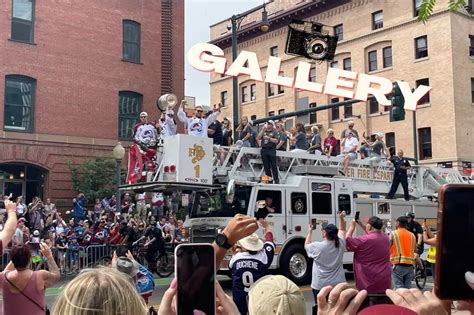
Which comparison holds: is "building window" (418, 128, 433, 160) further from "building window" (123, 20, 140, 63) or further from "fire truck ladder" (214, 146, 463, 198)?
"building window" (123, 20, 140, 63)

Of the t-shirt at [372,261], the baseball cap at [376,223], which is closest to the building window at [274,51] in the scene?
the baseball cap at [376,223]

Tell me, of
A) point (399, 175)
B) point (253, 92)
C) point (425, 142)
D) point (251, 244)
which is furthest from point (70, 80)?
point (253, 92)

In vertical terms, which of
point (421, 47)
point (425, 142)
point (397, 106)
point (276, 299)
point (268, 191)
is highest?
point (421, 47)

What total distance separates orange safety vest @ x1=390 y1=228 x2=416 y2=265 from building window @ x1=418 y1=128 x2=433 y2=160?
2872 centimetres

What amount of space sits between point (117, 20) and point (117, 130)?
17.4ft

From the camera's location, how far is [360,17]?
40250 millimetres

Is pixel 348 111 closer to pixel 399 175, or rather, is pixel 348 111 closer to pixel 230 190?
pixel 399 175

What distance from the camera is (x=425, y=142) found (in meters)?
36.2

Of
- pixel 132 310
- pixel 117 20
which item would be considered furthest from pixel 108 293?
pixel 117 20

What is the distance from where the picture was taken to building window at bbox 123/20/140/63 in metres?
27.6

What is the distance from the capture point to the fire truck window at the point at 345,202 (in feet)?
49.1

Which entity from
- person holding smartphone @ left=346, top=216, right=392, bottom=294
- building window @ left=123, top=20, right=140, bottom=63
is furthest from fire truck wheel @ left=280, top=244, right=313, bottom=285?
building window @ left=123, top=20, right=140, bottom=63

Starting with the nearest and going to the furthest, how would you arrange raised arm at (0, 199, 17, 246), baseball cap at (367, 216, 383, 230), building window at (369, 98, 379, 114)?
1. raised arm at (0, 199, 17, 246)
2. baseball cap at (367, 216, 383, 230)
3. building window at (369, 98, 379, 114)

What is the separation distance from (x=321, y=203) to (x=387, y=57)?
26.7 m
